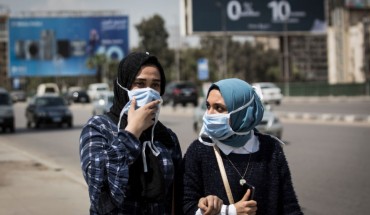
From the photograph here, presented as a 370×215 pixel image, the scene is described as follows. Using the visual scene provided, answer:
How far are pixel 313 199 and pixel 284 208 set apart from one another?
5.10 m

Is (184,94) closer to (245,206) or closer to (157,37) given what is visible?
(245,206)

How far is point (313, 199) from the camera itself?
7711 millimetres

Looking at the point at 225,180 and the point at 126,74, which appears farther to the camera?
the point at 126,74

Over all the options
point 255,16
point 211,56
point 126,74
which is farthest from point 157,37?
point 126,74

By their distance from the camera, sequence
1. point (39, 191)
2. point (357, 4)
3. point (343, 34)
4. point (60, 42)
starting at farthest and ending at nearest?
point (357, 4) < point (343, 34) < point (60, 42) < point (39, 191)

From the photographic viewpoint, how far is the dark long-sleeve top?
8.88ft

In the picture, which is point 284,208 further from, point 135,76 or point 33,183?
point 33,183

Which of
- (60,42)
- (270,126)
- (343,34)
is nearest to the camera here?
(270,126)

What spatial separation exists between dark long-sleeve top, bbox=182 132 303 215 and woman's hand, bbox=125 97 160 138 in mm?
271

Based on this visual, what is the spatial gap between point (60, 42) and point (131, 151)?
68754mm

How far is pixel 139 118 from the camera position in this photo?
8.68ft

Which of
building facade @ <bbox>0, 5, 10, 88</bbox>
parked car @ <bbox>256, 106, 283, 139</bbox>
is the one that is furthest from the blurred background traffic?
building facade @ <bbox>0, 5, 10, 88</bbox>

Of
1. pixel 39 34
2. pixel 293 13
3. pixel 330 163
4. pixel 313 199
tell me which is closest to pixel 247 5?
pixel 293 13

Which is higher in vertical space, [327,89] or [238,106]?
[238,106]
